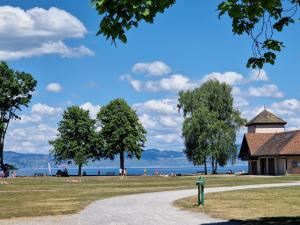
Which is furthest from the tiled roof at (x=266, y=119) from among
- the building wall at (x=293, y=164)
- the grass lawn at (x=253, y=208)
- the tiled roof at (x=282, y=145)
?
the grass lawn at (x=253, y=208)

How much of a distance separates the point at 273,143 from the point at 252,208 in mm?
57590

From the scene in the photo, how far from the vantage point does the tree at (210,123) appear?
A: 81125 millimetres

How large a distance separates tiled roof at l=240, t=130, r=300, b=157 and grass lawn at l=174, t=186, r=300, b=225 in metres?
45.0

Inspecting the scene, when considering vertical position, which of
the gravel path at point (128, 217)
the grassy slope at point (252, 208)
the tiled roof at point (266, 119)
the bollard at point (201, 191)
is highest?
the tiled roof at point (266, 119)

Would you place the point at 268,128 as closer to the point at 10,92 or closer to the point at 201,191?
the point at 10,92

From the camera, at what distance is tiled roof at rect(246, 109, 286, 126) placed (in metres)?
85.1

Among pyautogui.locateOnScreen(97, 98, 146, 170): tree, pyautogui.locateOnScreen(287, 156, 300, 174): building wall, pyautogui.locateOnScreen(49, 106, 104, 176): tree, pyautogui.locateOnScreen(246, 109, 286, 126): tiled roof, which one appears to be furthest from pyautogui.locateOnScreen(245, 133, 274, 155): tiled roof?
pyautogui.locateOnScreen(49, 106, 104, 176): tree

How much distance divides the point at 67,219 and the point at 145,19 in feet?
34.2

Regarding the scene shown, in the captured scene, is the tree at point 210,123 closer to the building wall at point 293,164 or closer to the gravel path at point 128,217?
the building wall at point 293,164

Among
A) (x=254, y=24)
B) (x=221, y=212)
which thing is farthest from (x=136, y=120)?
(x=254, y=24)

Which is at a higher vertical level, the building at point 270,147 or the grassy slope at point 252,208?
the building at point 270,147

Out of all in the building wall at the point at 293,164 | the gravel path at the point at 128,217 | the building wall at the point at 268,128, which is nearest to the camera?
the gravel path at the point at 128,217

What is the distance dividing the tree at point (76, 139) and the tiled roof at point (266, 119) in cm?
2327

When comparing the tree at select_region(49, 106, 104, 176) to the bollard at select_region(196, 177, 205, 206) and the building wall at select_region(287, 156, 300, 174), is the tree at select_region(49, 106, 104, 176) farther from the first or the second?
the bollard at select_region(196, 177, 205, 206)
